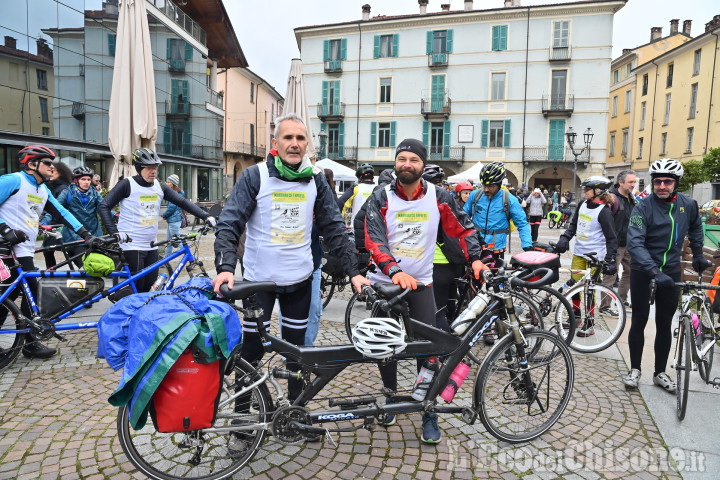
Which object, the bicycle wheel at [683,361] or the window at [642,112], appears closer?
the bicycle wheel at [683,361]

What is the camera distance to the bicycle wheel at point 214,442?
247 cm

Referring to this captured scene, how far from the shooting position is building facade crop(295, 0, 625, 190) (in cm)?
3038

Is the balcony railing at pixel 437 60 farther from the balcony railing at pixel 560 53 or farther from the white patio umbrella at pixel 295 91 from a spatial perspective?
the white patio umbrella at pixel 295 91

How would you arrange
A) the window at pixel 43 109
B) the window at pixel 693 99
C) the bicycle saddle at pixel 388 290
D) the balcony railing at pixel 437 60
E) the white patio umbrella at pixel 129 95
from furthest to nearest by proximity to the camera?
the window at pixel 693 99, the balcony railing at pixel 437 60, the window at pixel 43 109, the white patio umbrella at pixel 129 95, the bicycle saddle at pixel 388 290

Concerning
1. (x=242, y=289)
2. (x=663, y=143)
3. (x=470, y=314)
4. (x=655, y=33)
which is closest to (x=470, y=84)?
(x=663, y=143)

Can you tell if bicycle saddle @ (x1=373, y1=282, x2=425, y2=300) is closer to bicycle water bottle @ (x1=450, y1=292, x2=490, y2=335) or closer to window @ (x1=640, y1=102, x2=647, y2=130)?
bicycle water bottle @ (x1=450, y1=292, x2=490, y2=335)

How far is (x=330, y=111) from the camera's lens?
34.6m

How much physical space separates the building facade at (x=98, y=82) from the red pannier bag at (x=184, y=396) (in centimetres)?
1317

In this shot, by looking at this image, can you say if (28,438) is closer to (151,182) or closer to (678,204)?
(151,182)

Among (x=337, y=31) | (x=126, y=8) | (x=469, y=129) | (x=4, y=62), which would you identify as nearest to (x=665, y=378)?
(x=126, y=8)

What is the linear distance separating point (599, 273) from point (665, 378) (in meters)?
1.69

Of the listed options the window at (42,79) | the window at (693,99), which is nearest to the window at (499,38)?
the window at (693,99)

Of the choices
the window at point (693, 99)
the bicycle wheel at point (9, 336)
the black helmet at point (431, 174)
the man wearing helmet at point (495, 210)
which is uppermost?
the window at point (693, 99)

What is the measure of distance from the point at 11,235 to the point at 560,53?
32.9 m
